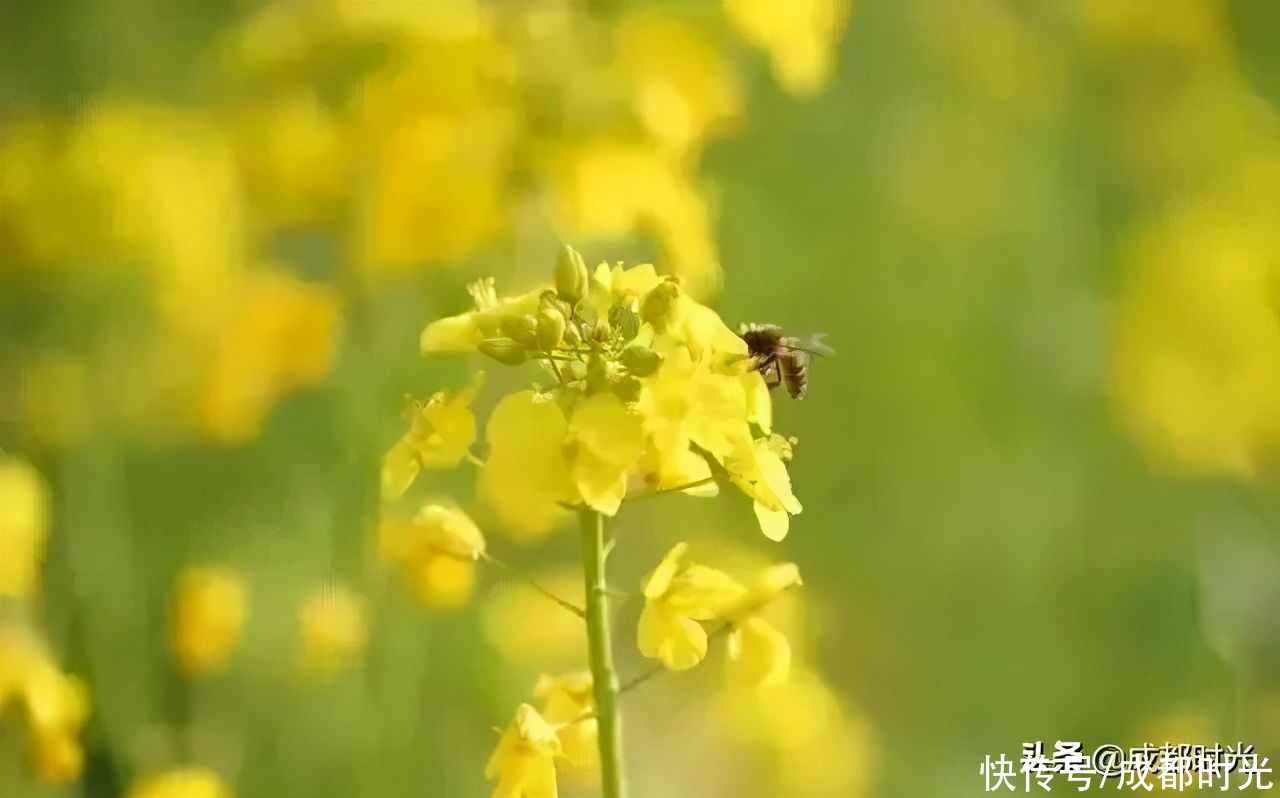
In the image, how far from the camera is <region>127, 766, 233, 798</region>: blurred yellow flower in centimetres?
69

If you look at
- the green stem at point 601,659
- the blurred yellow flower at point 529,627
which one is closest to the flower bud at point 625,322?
the green stem at point 601,659

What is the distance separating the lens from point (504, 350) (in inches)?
23.0

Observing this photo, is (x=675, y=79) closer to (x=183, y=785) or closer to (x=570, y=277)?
(x=570, y=277)

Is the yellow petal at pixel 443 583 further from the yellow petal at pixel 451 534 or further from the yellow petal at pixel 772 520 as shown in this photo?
the yellow petal at pixel 772 520

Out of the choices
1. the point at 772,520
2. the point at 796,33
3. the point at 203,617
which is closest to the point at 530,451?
the point at 772,520

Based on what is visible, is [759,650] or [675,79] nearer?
[759,650]

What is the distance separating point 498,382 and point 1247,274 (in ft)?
2.02

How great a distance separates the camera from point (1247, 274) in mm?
852

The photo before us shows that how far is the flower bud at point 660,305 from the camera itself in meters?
0.58

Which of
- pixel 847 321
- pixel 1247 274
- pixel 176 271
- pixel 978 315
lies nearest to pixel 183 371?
pixel 176 271

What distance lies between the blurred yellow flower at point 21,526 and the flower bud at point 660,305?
418mm

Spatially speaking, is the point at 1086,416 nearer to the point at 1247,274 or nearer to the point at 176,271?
the point at 1247,274

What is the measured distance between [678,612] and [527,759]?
0.37 ft

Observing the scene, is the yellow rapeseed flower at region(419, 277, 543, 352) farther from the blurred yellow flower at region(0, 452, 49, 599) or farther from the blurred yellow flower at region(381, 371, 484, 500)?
the blurred yellow flower at region(0, 452, 49, 599)
